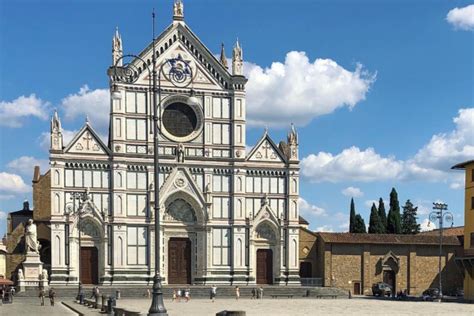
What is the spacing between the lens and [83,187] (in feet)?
200

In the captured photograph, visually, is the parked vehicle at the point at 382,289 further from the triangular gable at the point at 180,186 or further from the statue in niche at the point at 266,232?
the triangular gable at the point at 180,186

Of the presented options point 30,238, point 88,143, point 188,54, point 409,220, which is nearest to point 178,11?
point 188,54

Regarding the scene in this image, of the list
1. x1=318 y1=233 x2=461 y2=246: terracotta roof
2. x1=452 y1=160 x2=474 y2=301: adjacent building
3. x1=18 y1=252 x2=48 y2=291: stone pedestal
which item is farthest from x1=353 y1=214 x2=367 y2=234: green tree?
x1=18 y1=252 x2=48 y2=291: stone pedestal

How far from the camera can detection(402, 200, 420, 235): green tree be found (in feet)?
328

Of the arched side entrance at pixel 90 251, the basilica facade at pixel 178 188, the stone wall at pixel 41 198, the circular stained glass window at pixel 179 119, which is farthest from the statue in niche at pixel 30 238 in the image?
the circular stained glass window at pixel 179 119

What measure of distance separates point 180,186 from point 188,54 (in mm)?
12704

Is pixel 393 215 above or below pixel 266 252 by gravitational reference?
above

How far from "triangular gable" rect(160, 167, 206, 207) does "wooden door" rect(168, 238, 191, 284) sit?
4.03 metres

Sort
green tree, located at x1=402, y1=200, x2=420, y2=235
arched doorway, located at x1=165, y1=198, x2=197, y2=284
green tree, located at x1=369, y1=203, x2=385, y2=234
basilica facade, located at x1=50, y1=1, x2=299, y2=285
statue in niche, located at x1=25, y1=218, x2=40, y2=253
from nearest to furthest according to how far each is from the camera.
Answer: statue in niche, located at x1=25, y1=218, x2=40, y2=253, basilica facade, located at x1=50, y1=1, x2=299, y2=285, arched doorway, located at x1=165, y1=198, x2=197, y2=284, green tree, located at x1=369, y1=203, x2=385, y2=234, green tree, located at x1=402, y1=200, x2=420, y2=235

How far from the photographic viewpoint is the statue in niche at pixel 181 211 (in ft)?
209

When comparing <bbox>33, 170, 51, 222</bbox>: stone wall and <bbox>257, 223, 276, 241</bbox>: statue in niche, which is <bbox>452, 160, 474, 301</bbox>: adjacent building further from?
<bbox>33, 170, 51, 222</bbox>: stone wall

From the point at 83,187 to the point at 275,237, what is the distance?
1865 centimetres

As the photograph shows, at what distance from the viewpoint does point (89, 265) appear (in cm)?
6125

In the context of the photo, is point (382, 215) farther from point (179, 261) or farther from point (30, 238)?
point (30, 238)
